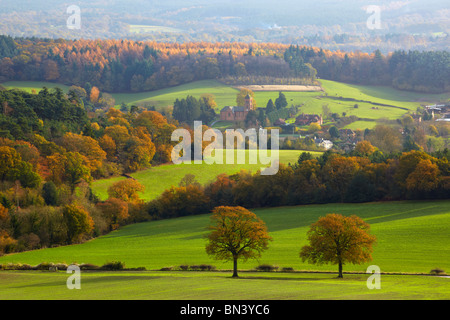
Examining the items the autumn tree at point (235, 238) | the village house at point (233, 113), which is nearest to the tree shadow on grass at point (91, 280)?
the autumn tree at point (235, 238)

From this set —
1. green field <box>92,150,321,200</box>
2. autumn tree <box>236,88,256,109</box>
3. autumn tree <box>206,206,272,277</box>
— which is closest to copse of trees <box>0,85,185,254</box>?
green field <box>92,150,321,200</box>

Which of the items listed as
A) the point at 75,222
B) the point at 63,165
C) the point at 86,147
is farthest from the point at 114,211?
the point at 86,147

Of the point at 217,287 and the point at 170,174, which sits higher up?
the point at 217,287

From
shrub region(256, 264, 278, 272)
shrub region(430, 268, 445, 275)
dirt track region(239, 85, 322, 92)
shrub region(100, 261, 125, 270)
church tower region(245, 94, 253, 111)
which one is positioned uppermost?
dirt track region(239, 85, 322, 92)

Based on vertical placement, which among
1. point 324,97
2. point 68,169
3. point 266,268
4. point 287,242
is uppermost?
point 324,97

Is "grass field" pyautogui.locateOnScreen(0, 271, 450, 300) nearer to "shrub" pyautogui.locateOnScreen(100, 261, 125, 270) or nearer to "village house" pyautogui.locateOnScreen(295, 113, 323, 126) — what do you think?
"shrub" pyautogui.locateOnScreen(100, 261, 125, 270)

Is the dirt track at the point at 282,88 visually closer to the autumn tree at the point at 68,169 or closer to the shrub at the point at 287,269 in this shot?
the autumn tree at the point at 68,169

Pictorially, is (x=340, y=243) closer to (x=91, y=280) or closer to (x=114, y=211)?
(x=91, y=280)
